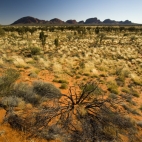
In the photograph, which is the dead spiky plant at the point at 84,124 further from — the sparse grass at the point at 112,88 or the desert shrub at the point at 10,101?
the sparse grass at the point at 112,88

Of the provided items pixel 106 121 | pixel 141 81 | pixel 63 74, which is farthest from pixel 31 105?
pixel 141 81

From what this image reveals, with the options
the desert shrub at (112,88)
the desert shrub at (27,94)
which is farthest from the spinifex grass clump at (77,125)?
the desert shrub at (112,88)

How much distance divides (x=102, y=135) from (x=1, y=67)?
9407mm

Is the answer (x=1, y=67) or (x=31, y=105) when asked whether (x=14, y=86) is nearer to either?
(x=31, y=105)

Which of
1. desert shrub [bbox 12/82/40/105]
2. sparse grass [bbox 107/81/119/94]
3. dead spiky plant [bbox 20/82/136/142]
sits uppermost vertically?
desert shrub [bbox 12/82/40/105]

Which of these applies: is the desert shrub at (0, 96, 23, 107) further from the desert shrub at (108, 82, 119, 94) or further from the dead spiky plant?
the desert shrub at (108, 82, 119, 94)

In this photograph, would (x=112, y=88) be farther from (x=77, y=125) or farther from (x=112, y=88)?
(x=77, y=125)

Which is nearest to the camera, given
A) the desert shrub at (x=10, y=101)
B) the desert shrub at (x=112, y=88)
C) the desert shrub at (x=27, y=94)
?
the desert shrub at (x=10, y=101)

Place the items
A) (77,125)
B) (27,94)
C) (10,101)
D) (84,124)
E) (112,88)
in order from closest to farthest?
(84,124) < (77,125) < (10,101) < (27,94) < (112,88)

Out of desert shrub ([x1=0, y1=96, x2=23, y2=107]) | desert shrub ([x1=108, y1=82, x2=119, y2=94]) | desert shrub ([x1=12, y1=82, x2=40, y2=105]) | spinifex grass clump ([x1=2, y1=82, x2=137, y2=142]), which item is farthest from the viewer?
desert shrub ([x1=108, y1=82, x2=119, y2=94])

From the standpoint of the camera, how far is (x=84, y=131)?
195 inches

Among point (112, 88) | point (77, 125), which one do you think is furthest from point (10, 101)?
point (112, 88)

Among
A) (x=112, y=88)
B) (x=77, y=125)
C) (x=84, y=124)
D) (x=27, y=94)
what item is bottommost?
(x=112, y=88)

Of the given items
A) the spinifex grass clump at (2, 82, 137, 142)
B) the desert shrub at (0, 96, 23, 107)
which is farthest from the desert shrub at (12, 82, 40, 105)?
the spinifex grass clump at (2, 82, 137, 142)
